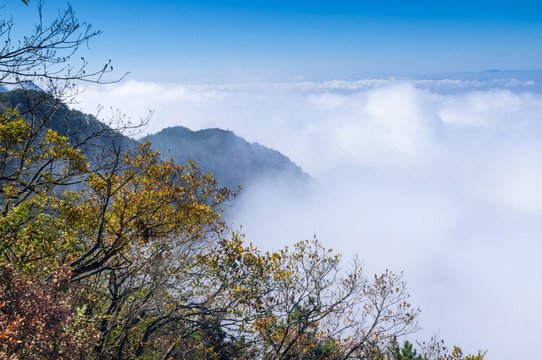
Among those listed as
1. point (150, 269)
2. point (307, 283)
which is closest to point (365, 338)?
point (307, 283)

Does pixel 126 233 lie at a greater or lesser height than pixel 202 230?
lesser

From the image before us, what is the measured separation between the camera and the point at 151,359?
42.5ft

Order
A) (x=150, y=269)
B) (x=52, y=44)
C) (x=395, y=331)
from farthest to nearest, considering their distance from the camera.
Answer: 1. (x=395, y=331)
2. (x=150, y=269)
3. (x=52, y=44)

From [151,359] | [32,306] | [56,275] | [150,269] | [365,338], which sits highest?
[365,338]

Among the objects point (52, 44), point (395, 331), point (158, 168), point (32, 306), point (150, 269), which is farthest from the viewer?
point (395, 331)

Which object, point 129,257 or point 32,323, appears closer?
point 32,323

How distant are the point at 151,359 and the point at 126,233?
5134mm

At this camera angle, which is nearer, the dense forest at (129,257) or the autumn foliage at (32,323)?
the autumn foliage at (32,323)

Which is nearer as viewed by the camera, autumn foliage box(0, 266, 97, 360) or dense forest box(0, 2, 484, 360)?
autumn foliage box(0, 266, 97, 360)

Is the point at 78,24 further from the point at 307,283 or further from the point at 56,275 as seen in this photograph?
the point at 307,283

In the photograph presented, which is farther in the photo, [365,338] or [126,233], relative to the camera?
[365,338]

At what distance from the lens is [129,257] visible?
14070 millimetres

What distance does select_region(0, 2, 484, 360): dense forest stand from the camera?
873 centimetres

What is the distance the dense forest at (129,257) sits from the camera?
8.73 meters
